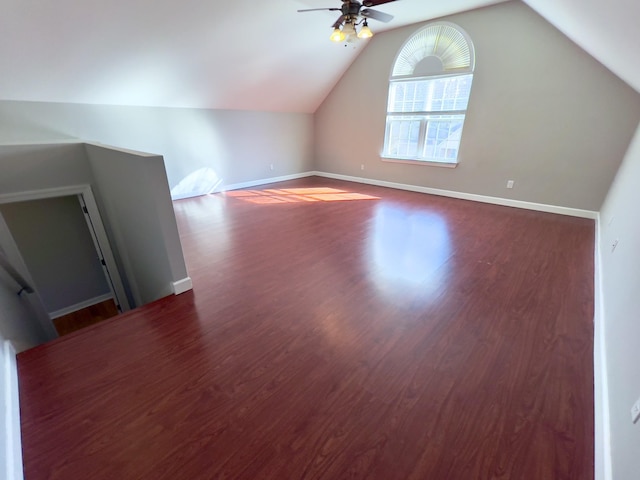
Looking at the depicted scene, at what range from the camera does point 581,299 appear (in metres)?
2.10

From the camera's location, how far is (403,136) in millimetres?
5332

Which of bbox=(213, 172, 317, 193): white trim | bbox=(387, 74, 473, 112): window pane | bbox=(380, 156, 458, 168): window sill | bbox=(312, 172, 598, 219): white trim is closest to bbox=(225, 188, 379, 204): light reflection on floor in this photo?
bbox=(213, 172, 317, 193): white trim

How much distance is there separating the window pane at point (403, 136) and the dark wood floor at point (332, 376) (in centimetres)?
315

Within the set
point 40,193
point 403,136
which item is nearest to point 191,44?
point 40,193


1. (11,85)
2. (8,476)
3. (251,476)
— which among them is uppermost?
(11,85)

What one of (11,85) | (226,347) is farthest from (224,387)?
(11,85)

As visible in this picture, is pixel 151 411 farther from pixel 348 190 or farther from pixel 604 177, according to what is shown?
pixel 604 177

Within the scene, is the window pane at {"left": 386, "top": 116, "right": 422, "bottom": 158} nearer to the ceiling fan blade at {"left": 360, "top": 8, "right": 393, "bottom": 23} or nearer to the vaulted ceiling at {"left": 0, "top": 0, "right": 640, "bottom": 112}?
the vaulted ceiling at {"left": 0, "top": 0, "right": 640, "bottom": 112}

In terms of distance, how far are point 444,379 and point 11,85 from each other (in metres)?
4.68

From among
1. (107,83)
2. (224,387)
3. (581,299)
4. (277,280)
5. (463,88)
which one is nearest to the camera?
(224,387)

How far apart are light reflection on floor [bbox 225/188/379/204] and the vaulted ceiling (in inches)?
65.4

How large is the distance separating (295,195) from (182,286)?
3294 mm

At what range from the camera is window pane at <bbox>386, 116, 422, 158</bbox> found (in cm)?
515

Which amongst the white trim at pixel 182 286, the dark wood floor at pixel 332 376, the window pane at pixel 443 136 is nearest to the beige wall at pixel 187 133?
the white trim at pixel 182 286
